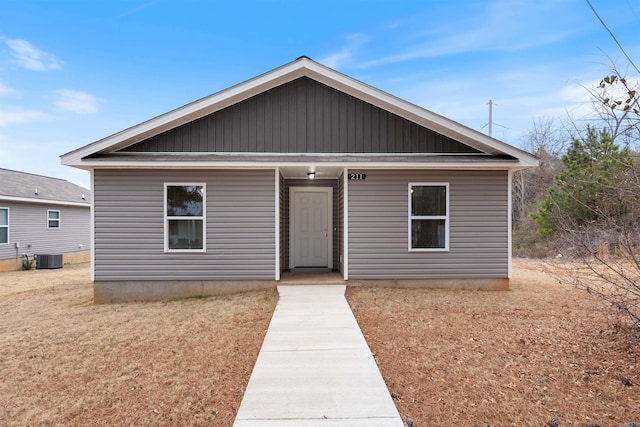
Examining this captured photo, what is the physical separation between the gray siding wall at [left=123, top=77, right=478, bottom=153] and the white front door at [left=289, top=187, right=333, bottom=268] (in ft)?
6.41

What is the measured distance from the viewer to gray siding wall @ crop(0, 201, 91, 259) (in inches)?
579

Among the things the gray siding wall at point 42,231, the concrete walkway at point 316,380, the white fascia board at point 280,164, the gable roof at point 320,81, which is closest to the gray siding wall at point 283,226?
the white fascia board at point 280,164

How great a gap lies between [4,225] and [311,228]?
1354 cm

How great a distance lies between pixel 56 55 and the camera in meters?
18.5

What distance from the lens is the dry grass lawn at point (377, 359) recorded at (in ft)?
9.94

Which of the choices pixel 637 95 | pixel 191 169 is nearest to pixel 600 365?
pixel 637 95

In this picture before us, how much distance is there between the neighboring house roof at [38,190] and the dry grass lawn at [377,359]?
10511 mm

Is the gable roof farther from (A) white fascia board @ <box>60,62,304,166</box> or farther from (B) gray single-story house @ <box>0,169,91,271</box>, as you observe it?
(B) gray single-story house @ <box>0,169,91,271</box>

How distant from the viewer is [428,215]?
807cm

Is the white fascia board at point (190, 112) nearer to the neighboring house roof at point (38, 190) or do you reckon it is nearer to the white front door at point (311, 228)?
the white front door at point (311, 228)

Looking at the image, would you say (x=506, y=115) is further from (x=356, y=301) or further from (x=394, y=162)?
(x=356, y=301)

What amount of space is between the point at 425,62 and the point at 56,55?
21195mm

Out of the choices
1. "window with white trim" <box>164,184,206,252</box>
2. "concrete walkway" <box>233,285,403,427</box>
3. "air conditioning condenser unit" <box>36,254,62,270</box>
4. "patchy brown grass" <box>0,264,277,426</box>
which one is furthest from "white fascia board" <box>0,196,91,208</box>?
"concrete walkway" <box>233,285,403,427</box>

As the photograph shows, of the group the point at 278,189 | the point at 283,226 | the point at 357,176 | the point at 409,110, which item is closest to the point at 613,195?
the point at 409,110
